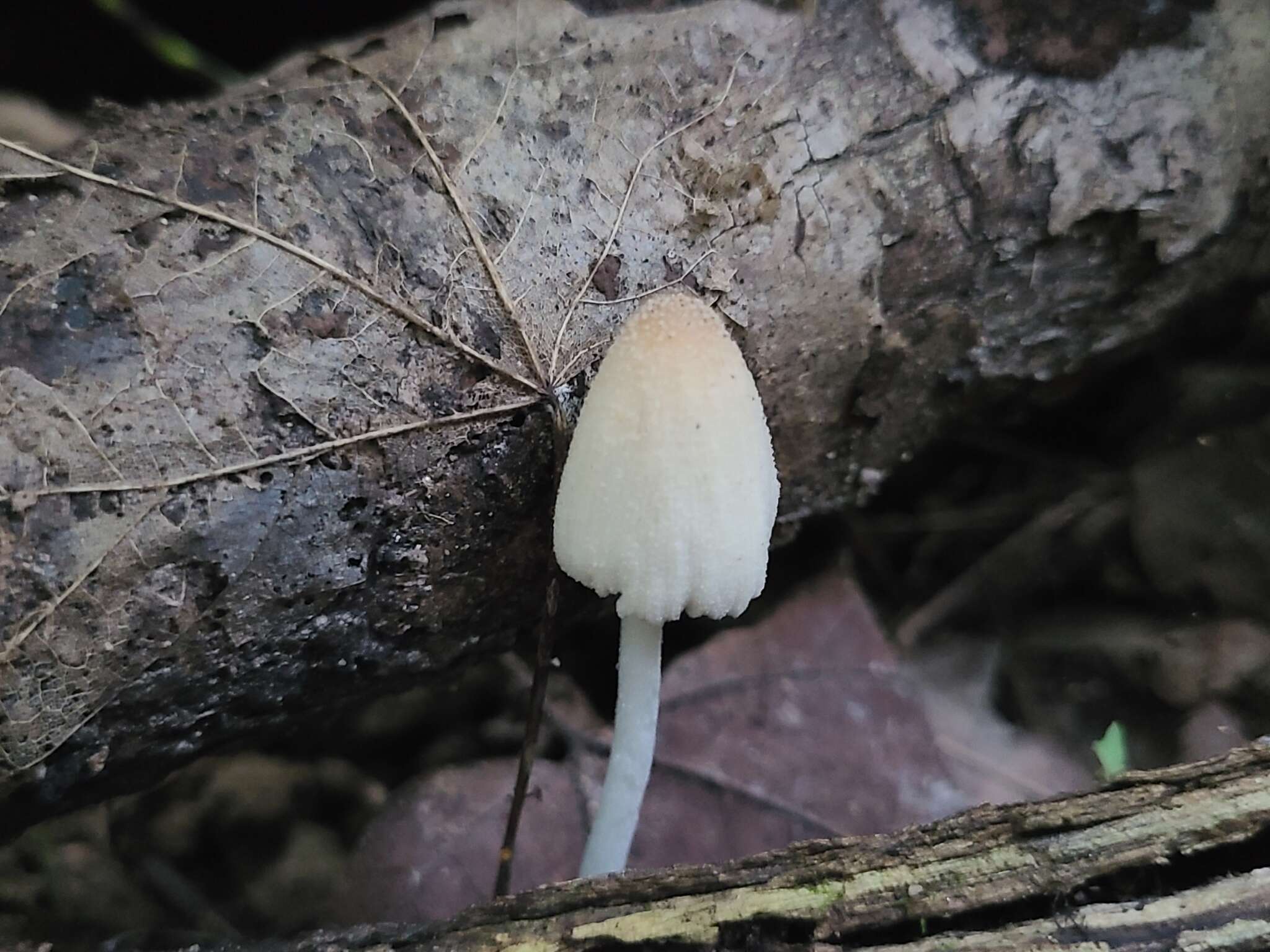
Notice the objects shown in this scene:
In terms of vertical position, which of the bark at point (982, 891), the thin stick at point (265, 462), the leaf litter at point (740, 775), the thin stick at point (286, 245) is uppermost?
the thin stick at point (286, 245)

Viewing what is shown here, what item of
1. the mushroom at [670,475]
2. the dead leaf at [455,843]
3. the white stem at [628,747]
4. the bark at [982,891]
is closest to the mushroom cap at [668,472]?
the mushroom at [670,475]

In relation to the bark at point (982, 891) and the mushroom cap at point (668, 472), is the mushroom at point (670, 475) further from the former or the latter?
the bark at point (982, 891)

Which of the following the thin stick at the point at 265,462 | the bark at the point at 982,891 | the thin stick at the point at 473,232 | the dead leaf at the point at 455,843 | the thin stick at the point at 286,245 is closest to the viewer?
the bark at the point at 982,891

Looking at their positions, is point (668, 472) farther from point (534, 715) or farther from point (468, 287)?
point (534, 715)

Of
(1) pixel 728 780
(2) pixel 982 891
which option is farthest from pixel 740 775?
(2) pixel 982 891

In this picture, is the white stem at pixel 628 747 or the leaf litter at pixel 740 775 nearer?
the white stem at pixel 628 747

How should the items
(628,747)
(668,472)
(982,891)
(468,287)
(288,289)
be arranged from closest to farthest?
(982,891) < (668,472) < (288,289) < (468,287) < (628,747)
